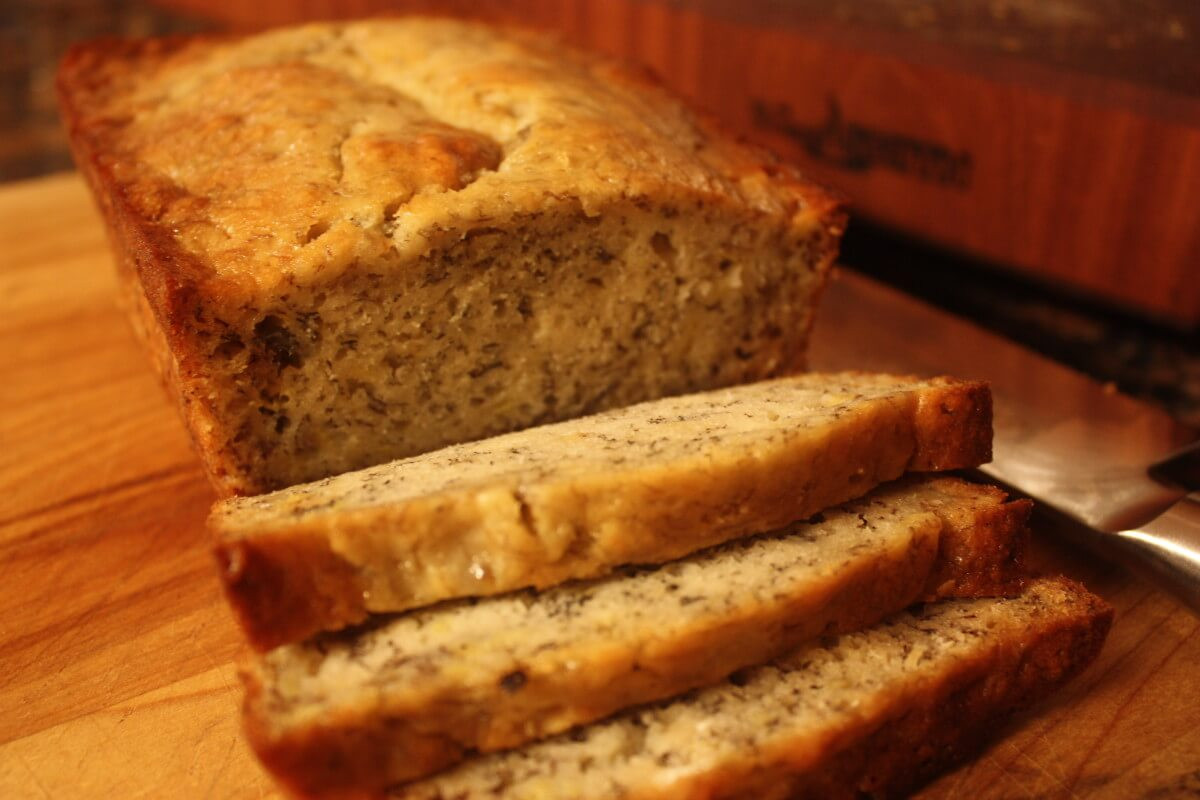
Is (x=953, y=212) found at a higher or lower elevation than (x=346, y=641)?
higher

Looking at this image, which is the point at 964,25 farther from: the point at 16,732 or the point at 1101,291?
the point at 16,732

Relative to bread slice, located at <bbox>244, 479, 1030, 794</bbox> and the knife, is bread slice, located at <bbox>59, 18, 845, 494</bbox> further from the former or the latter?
bread slice, located at <bbox>244, 479, 1030, 794</bbox>

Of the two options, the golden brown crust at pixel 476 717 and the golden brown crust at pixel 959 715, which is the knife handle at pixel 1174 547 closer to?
the golden brown crust at pixel 959 715

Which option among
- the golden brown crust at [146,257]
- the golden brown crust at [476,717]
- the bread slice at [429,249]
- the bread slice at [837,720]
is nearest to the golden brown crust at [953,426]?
the bread slice at [837,720]

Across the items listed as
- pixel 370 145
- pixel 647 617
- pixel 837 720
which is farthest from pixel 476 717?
pixel 370 145

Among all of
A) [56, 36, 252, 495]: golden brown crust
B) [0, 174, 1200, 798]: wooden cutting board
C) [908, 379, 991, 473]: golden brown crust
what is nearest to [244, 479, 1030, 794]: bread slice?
[908, 379, 991, 473]: golden brown crust

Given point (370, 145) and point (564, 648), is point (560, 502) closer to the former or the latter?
point (564, 648)

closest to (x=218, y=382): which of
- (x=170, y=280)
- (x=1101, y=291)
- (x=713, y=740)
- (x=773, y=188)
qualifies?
(x=170, y=280)
